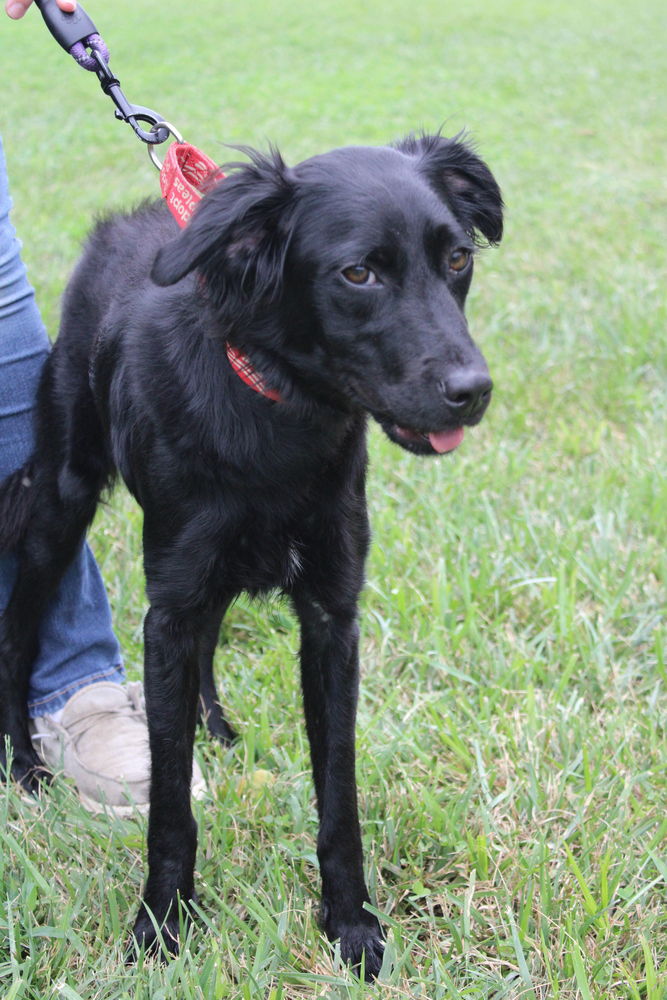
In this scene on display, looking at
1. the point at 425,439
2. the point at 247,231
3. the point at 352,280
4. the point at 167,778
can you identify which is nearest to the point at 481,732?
the point at 167,778

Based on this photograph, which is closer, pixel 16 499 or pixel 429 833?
pixel 429 833

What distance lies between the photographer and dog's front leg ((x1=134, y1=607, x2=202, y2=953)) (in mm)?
2102

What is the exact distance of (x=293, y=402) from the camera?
2.03 metres

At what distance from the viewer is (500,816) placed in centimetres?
237

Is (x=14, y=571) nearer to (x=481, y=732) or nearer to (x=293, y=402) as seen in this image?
(x=293, y=402)

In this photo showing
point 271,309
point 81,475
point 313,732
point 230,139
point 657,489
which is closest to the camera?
point 271,309

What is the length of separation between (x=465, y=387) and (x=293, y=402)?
0.38 meters

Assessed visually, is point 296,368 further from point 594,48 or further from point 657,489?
point 594,48

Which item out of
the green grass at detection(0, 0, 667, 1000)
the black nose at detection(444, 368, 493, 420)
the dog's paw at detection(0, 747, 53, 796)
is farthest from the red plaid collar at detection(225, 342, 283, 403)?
the dog's paw at detection(0, 747, 53, 796)

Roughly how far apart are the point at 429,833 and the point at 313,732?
34cm

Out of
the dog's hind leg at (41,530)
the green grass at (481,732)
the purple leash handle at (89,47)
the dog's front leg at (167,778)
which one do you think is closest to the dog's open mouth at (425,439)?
the dog's front leg at (167,778)

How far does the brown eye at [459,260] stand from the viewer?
2.00 metres

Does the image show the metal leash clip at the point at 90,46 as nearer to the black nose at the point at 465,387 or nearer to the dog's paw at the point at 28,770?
the black nose at the point at 465,387

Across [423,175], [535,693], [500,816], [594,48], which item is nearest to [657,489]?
[535,693]
